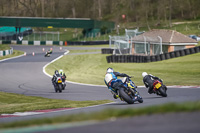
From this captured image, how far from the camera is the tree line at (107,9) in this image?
109 meters

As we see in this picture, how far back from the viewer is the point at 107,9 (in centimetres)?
13262

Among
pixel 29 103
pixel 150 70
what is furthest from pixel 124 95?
pixel 150 70

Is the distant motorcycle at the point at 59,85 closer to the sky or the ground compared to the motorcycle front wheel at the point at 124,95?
closer to the ground

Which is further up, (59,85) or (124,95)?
(124,95)

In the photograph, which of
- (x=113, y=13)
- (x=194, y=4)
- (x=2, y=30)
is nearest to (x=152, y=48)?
(x=2, y=30)

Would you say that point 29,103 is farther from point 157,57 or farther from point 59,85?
point 157,57

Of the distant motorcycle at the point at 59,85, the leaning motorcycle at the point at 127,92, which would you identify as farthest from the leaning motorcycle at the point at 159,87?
the distant motorcycle at the point at 59,85

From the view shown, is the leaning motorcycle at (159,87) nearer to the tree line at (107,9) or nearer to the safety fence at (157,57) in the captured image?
the safety fence at (157,57)

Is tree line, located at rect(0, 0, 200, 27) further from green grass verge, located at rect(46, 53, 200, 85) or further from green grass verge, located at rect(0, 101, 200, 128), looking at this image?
green grass verge, located at rect(0, 101, 200, 128)

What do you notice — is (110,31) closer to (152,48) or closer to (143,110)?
(152,48)

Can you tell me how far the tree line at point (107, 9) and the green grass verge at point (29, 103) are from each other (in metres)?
89.3

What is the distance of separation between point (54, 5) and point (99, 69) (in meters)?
106

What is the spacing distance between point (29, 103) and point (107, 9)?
118 metres

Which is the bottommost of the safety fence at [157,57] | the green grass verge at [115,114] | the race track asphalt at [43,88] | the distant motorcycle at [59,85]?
the race track asphalt at [43,88]
